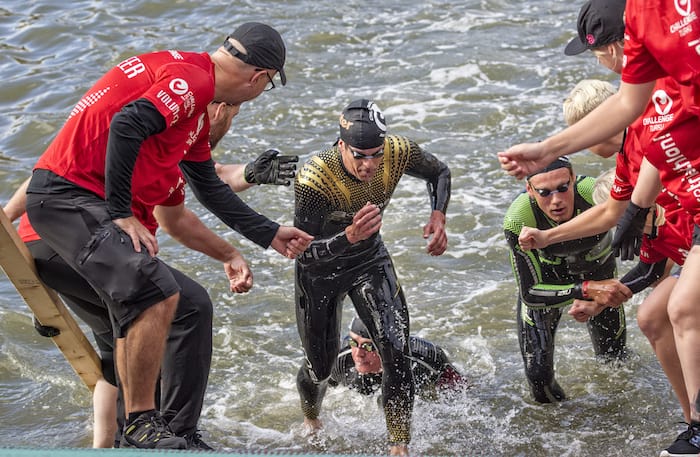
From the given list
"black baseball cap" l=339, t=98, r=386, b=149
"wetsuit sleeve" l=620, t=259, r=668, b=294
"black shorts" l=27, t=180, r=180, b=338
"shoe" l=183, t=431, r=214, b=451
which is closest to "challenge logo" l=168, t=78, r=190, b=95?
"black shorts" l=27, t=180, r=180, b=338

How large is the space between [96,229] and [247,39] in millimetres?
1327

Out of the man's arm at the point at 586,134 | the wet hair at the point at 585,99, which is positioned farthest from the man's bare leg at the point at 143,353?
the wet hair at the point at 585,99

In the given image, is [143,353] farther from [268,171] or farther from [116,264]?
[268,171]

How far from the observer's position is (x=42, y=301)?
571 centimetres

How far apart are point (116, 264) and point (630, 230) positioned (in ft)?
8.92

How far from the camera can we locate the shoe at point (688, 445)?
4.83 metres

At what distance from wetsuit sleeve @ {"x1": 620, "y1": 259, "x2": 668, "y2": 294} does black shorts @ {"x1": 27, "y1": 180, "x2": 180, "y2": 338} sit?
2.94 m

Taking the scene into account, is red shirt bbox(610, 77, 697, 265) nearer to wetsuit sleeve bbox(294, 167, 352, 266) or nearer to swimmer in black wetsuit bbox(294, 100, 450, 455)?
swimmer in black wetsuit bbox(294, 100, 450, 455)

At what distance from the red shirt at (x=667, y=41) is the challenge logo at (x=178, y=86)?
7.11 ft

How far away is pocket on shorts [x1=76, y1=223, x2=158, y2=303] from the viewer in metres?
5.15

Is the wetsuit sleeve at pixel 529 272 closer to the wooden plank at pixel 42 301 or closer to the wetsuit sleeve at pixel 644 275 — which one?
the wetsuit sleeve at pixel 644 275

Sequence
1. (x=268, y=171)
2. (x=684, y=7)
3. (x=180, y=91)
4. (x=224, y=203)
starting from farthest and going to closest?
(x=268, y=171) → (x=224, y=203) → (x=180, y=91) → (x=684, y=7)

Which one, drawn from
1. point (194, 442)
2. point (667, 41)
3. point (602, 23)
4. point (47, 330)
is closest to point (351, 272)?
point (194, 442)

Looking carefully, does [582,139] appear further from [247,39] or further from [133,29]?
[133,29]
